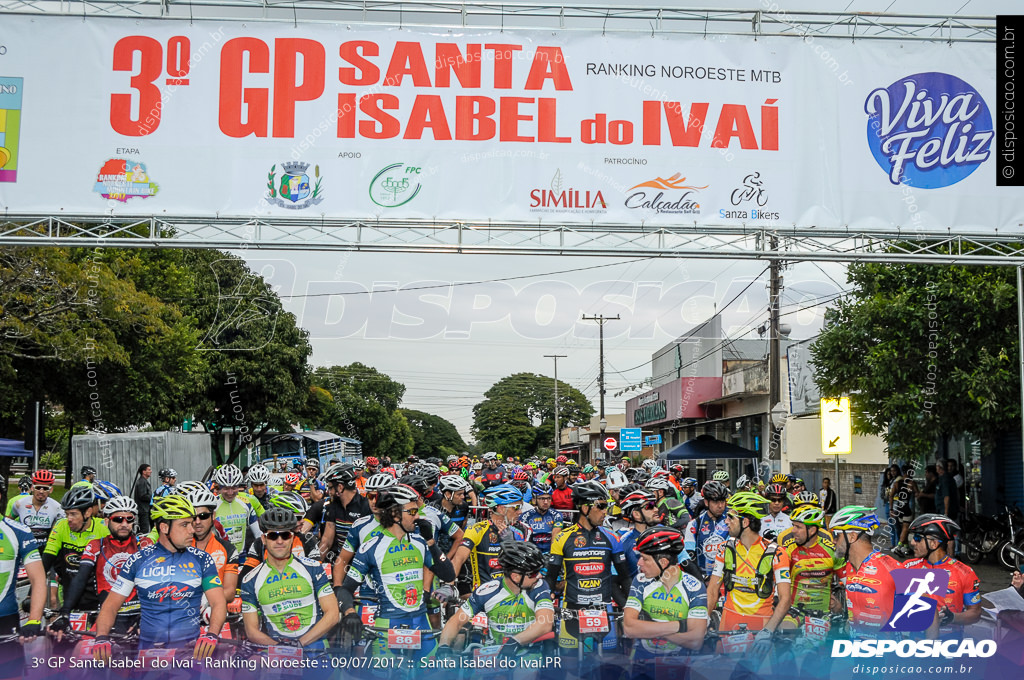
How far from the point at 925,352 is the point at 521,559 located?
14036 millimetres

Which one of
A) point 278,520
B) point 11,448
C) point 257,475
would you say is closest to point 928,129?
point 257,475

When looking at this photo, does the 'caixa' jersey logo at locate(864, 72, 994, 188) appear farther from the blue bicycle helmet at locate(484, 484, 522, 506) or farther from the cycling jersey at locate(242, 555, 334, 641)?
the cycling jersey at locate(242, 555, 334, 641)

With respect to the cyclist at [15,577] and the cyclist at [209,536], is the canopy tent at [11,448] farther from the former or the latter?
the cyclist at [15,577]

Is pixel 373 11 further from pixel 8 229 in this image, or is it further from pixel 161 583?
pixel 161 583

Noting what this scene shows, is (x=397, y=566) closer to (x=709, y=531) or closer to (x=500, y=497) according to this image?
(x=500, y=497)

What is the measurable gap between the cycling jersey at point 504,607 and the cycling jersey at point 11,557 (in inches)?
120

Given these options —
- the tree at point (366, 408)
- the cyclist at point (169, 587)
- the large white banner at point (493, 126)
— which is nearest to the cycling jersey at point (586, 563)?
the cyclist at point (169, 587)

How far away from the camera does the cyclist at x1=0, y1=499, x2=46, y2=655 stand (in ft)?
20.6

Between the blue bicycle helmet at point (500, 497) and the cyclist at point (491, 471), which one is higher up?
the blue bicycle helmet at point (500, 497)

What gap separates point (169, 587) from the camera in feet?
19.1

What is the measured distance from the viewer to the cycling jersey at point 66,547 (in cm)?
827

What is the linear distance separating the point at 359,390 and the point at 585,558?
10123 cm

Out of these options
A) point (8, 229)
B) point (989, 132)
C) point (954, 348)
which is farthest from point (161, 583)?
point (954, 348)

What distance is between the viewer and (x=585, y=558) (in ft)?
24.5
